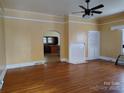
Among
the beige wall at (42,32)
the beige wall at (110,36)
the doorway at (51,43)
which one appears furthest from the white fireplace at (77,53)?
the doorway at (51,43)

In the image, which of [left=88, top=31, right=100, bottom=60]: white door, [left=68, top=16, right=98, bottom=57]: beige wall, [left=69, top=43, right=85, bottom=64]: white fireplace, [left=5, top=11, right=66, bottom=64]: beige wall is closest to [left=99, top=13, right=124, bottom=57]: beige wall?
[left=88, top=31, right=100, bottom=60]: white door

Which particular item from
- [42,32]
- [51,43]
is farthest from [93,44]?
[51,43]

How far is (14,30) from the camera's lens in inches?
235

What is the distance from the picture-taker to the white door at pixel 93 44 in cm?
832

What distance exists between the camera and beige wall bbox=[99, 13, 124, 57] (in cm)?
730

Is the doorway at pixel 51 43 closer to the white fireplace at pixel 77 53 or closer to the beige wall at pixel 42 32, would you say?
the white fireplace at pixel 77 53

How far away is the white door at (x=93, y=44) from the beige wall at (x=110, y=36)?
333 mm

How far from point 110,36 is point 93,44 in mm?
1221

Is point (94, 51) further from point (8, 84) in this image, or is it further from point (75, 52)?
point (8, 84)

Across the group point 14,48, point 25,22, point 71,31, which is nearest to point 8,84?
point 14,48

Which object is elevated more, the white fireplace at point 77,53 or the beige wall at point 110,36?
the beige wall at point 110,36

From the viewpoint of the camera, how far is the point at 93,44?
8.46 metres

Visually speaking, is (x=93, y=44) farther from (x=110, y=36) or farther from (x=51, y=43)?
(x=51, y=43)

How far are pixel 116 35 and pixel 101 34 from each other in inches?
48.2
